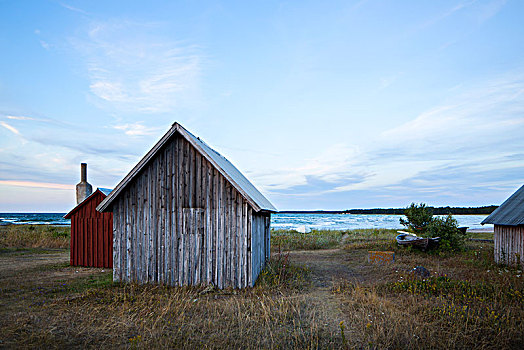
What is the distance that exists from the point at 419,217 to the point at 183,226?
19.8 metres

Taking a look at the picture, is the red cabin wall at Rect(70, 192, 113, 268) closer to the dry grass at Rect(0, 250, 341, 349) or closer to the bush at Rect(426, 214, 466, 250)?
the dry grass at Rect(0, 250, 341, 349)

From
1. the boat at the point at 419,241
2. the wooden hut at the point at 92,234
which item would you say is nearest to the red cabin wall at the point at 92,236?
the wooden hut at the point at 92,234

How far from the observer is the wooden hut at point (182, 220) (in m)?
Answer: 11.6

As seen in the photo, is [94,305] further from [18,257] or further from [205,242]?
[18,257]

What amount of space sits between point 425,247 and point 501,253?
4339 millimetres

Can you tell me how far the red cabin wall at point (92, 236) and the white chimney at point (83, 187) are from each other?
243 centimetres

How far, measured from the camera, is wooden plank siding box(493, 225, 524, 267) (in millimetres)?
14688

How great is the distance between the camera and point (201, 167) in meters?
11.9

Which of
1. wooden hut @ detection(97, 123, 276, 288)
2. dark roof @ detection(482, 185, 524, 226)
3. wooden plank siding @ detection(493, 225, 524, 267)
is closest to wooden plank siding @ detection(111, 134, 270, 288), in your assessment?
wooden hut @ detection(97, 123, 276, 288)

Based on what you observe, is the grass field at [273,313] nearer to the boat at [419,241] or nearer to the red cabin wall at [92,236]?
the red cabin wall at [92,236]

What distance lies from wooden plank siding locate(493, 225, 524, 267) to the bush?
12.3ft

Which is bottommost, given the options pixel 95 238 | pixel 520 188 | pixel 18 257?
pixel 18 257

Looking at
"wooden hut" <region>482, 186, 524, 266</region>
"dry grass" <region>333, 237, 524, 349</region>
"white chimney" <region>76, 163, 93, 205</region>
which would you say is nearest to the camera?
"dry grass" <region>333, 237, 524, 349</region>

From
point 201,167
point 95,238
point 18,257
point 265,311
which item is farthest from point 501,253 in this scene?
point 18,257
